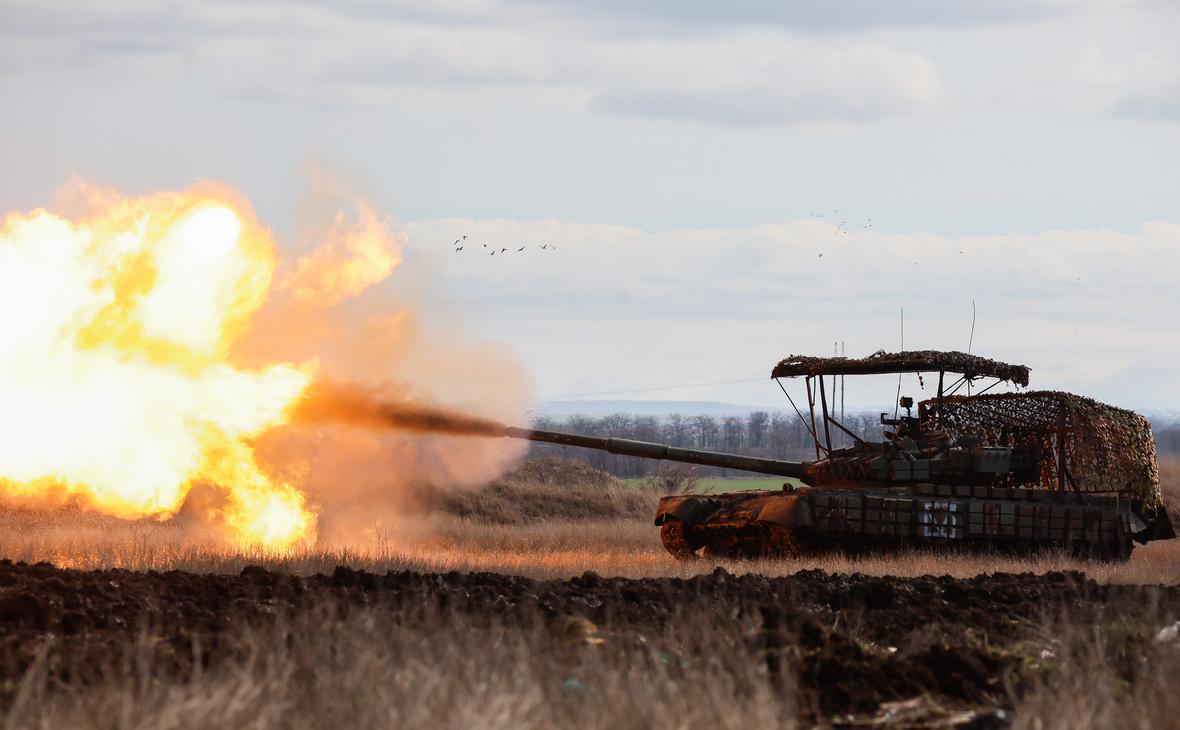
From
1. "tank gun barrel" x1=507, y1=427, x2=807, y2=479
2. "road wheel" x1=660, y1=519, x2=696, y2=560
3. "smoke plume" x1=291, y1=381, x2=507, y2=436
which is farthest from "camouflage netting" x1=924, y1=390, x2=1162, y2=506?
"smoke plume" x1=291, y1=381, x2=507, y2=436

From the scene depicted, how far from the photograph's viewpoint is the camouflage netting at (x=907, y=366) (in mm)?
24297

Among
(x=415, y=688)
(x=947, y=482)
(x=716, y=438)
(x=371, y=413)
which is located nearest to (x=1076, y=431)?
(x=947, y=482)

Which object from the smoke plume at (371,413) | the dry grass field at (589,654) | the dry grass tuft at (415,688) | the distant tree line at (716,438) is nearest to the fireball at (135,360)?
the smoke plume at (371,413)

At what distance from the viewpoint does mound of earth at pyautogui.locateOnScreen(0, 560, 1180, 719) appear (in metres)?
10.1

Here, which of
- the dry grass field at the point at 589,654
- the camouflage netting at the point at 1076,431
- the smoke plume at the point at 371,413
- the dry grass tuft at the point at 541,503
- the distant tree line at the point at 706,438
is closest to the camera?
the dry grass field at the point at 589,654

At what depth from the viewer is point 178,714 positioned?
319 inches

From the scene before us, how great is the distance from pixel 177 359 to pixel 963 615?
42.9 ft

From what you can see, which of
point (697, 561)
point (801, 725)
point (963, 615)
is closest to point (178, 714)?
point (801, 725)

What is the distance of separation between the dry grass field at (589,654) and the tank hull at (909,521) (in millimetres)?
4904

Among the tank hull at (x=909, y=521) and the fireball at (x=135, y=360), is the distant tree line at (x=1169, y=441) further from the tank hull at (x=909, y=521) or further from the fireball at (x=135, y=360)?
the fireball at (x=135, y=360)

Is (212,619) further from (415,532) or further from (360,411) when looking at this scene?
(415,532)

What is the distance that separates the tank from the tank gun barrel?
1.5 inches

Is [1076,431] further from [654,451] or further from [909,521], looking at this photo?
[654,451]

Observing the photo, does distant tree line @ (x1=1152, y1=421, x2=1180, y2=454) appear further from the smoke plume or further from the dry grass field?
the dry grass field
